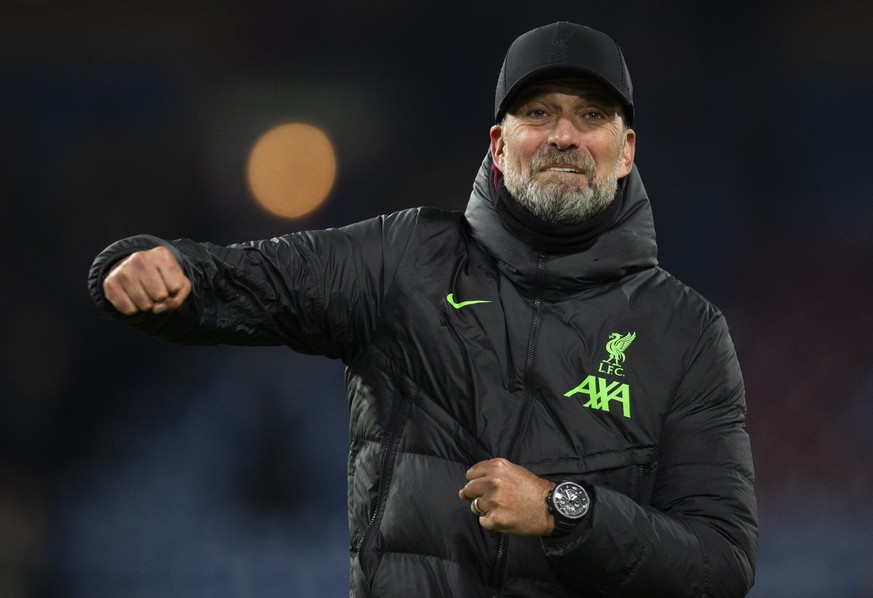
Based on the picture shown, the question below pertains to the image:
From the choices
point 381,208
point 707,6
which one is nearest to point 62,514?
point 381,208

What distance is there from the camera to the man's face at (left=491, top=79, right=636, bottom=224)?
1792mm

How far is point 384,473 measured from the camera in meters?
1.67

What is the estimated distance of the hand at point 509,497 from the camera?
4.84 ft

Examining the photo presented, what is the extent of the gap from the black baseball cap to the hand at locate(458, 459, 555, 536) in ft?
2.08

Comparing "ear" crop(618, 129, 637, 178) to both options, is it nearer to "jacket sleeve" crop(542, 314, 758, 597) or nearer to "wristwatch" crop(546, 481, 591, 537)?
"jacket sleeve" crop(542, 314, 758, 597)

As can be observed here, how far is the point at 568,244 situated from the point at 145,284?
2.14ft

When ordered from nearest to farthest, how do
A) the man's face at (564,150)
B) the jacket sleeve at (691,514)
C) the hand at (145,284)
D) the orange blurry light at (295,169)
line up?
1. the hand at (145,284)
2. the jacket sleeve at (691,514)
3. the man's face at (564,150)
4. the orange blurry light at (295,169)

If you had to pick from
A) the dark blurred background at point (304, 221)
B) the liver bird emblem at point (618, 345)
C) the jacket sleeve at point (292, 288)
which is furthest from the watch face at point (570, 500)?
the dark blurred background at point (304, 221)

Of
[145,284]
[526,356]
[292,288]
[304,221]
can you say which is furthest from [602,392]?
[304,221]

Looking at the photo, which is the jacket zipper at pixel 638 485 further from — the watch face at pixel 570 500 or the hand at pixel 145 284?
the hand at pixel 145 284

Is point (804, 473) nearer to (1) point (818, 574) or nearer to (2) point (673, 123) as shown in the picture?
(1) point (818, 574)

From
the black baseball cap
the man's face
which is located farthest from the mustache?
the black baseball cap

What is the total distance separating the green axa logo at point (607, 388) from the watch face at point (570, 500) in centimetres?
17

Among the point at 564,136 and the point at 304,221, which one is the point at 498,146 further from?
the point at 304,221
